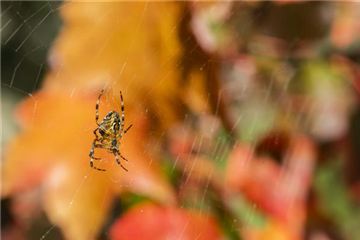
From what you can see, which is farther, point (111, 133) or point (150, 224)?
point (111, 133)

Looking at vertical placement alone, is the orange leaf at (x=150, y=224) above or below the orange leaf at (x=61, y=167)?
below

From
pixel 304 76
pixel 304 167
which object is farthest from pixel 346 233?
pixel 304 76

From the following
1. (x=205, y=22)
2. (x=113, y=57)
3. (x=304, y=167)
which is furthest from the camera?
(x=304, y=167)

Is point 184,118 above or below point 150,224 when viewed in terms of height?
above

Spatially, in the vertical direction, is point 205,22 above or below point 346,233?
above

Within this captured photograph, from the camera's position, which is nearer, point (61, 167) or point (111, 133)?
point (61, 167)

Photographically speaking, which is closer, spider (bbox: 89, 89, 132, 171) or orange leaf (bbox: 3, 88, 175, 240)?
orange leaf (bbox: 3, 88, 175, 240)

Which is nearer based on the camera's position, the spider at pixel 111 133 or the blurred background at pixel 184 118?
the blurred background at pixel 184 118

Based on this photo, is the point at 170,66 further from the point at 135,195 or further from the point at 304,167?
the point at 304,167
